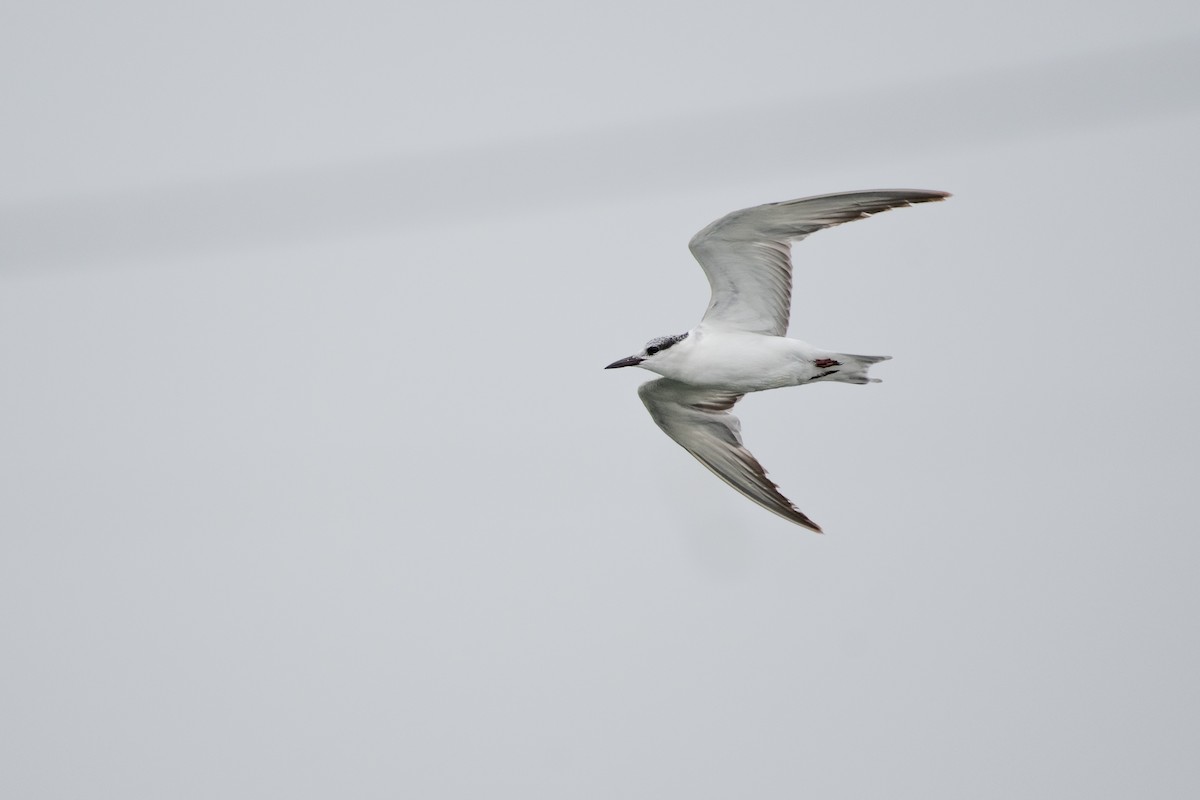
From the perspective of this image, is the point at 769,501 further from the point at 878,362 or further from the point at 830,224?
the point at 830,224

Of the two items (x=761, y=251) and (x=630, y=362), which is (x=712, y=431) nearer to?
(x=630, y=362)

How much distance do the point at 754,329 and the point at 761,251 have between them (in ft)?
2.61

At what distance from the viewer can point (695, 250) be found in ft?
38.7

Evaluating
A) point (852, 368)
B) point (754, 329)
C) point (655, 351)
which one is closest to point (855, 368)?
point (852, 368)

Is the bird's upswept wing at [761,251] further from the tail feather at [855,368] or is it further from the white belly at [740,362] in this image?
the tail feather at [855,368]

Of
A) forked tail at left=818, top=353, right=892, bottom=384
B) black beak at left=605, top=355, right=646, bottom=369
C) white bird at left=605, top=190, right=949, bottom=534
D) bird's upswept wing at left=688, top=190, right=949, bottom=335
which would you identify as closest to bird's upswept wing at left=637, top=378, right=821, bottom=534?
white bird at left=605, top=190, right=949, bottom=534

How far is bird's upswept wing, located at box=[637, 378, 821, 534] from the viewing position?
12734 millimetres

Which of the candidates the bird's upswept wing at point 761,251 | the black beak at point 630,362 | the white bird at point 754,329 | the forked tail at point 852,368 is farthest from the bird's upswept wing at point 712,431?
the forked tail at point 852,368

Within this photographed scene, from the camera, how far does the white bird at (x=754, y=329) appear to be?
11.4 m

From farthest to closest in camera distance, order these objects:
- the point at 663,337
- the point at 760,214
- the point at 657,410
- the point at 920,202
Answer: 1. the point at 657,410
2. the point at 663,337
3. the point at 760,214
4. the point at 920,202

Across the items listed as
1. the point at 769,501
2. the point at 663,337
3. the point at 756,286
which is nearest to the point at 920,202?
the point at 756,286

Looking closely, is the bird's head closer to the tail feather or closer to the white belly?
the white belly

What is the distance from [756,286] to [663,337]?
0.96m

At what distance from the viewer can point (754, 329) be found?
40.0 feet
